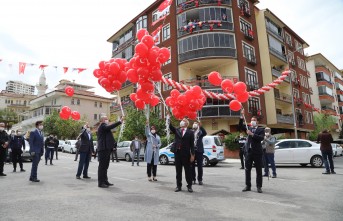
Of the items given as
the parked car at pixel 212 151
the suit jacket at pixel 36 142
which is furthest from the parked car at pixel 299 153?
the suit jacket at pixel 36 142

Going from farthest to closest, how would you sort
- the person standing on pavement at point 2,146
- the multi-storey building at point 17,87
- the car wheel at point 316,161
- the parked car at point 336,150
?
the multi-storey building at point 17,87, the parked car at point 336,150, the car wheel at point 316,161, the person standing on pavement at point 2,146

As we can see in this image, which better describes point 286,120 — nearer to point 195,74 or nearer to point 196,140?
point 195,74

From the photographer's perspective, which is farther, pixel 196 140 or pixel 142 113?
pixel 142 113

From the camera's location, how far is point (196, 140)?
8797mm

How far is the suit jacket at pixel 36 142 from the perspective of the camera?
8.79 metres

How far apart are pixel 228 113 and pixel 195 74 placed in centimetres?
707

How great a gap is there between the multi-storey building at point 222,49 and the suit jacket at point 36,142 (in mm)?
→ 18998

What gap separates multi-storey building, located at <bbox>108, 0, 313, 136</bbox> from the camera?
27.6m

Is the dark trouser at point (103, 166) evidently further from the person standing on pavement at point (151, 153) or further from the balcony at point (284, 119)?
the balcony at point (284, 119)

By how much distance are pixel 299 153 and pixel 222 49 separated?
16479 mm

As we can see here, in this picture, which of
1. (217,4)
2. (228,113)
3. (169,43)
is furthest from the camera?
→ (169,43)

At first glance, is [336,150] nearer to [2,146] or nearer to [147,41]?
[147,41]

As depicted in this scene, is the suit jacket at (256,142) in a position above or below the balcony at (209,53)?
below

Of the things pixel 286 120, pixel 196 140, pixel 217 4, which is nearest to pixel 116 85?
pixel 196 140
